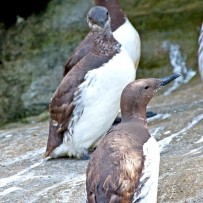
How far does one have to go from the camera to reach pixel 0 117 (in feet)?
36.2

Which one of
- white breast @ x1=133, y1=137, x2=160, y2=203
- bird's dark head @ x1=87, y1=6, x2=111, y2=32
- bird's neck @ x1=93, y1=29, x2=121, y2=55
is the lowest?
white breast @ x1=133, y1=137, x2=160, y2=203

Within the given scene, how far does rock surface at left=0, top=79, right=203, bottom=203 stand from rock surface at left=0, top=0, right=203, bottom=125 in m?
2.25

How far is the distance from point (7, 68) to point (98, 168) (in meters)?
6.49

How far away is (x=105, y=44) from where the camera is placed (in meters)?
6.98

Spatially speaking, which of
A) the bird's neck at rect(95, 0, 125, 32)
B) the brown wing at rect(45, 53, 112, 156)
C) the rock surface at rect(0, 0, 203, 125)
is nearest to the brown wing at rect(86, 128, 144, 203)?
the brown wing at rect(45, 53, 112, 156)

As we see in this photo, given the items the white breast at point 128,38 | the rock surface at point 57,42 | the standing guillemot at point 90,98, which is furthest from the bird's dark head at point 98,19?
the rock surface at point 57,42

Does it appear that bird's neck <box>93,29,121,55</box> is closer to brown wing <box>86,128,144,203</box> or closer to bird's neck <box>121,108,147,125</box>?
bird's neck <box>121,108,147,125</box>

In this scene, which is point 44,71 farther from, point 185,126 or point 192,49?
point 185,126

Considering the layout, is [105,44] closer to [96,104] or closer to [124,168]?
[96,104]

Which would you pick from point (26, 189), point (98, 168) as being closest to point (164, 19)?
point (26, 189)

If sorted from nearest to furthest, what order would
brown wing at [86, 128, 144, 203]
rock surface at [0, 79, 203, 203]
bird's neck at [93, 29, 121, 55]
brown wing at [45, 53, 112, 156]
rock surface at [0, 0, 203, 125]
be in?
brown wing at [86, 128, 144, 203] < rock surface at [0, 79, 203, 203] < brown wing at [45, 53, 112, 156] < bird's neck at [93, 29, 121, 55] < rock surface at [0, 0, 203, 125]

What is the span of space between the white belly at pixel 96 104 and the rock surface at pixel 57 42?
4.10 meters

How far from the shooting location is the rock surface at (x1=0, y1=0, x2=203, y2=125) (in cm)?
1105

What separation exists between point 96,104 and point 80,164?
49cm
